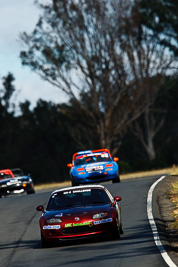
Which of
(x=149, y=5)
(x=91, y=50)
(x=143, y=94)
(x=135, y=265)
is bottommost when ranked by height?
(x=135, y=265)

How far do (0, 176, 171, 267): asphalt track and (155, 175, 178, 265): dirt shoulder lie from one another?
0.88 ft

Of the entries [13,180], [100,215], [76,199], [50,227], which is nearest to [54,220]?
[50,227]

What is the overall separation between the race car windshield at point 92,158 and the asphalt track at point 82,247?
26.3 ft

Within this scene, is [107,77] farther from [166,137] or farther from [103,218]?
[103,218]

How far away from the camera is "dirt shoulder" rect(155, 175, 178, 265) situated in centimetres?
1270

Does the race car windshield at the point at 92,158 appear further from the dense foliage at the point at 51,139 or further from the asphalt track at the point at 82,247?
the dense foliage at the point at 51,139

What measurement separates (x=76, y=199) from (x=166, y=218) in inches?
142

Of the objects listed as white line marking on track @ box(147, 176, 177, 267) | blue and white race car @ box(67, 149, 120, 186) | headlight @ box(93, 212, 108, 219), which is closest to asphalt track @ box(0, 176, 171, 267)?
white line marking on track @ box(147, 176, 177, 267)

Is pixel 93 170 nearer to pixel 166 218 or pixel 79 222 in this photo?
pixel 166 218

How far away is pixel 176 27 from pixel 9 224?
4284 centimetres

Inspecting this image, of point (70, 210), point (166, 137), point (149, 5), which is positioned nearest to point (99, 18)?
point (149, 5)

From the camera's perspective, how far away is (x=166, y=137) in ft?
251

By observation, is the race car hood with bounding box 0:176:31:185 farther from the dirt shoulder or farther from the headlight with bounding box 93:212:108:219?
the headlight with bounding box 93:212:108:219

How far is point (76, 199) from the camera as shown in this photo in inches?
582
